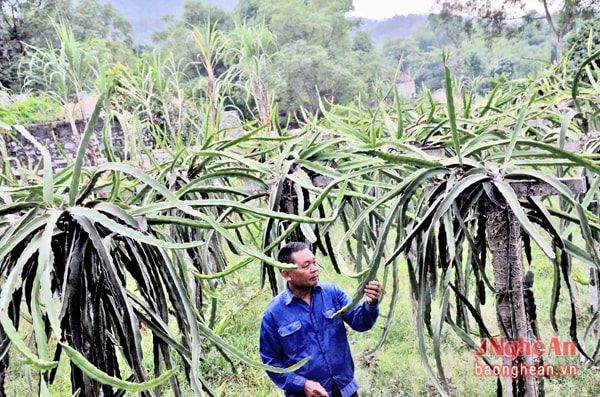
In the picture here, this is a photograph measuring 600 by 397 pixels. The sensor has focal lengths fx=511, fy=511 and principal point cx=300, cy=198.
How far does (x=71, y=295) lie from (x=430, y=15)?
1754 centimetres

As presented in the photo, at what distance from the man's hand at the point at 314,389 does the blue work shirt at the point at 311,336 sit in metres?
0.04

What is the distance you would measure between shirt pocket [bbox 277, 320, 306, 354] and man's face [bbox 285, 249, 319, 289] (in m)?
0.12

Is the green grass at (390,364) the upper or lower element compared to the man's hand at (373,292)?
lower

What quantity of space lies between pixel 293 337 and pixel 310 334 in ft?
0.17

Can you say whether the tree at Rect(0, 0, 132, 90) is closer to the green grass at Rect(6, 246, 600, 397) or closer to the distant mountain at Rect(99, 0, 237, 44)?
the green grass at Rect(6, 246, 600, 397)

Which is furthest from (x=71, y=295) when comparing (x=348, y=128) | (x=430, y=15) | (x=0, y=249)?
(x=430, y=15)

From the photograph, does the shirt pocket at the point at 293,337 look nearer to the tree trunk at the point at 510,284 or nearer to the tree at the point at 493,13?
the tree trunk at the point at 510,284

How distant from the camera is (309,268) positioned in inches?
57.9

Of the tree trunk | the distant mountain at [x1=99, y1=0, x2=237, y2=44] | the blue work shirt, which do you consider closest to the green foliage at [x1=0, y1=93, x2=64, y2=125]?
the blue work shirt

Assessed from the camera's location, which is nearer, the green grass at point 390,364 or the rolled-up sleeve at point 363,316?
the rolled-up sleeve at point 363,316

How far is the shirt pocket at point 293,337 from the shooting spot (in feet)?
5.00

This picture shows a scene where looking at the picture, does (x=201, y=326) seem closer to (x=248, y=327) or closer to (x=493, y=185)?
(x=493, y=185)

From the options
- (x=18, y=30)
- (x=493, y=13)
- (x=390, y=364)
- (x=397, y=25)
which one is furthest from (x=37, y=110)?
(x=397, y=25)

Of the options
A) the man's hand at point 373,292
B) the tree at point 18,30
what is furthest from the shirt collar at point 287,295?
the tree at point 18,30
